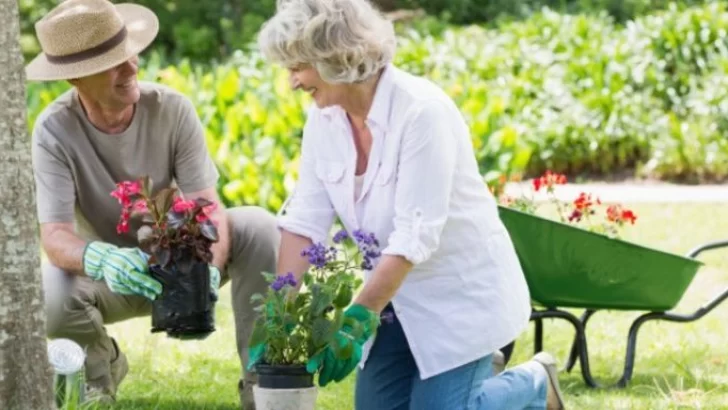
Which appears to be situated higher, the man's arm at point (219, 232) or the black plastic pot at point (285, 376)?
the black plastic pot at point (285, 376)

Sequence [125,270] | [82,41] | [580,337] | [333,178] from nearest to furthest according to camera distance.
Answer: [333,178]
[125,270]
[82,41]
[580,337]

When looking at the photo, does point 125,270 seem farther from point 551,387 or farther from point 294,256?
point 551,387

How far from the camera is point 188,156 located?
16.0 feet

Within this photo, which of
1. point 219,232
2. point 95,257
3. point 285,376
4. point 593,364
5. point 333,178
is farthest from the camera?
point 593,364

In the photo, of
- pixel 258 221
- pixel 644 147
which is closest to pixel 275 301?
pixel 258 221

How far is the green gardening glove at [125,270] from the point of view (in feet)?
14.6

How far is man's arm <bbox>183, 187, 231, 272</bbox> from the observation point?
4.78m

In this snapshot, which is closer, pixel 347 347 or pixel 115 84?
pixel 347 347

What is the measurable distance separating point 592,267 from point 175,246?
1388 mm

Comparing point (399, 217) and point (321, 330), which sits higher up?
point (399, 217)

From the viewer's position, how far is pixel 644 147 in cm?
975

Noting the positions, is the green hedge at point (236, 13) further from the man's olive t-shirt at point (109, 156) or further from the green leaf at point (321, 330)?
the green leaf at point (321, 330)

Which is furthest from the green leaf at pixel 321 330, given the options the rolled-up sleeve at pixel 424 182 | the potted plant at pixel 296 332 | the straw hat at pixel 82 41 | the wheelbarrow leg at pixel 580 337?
the wheelbarrow leg at pixel 580 337

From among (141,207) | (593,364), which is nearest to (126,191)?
(141,207)
